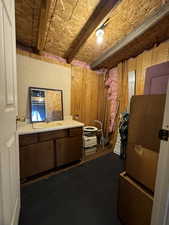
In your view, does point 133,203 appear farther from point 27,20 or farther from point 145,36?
point 27,20

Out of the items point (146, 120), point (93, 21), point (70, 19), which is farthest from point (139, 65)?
point (146, 120)

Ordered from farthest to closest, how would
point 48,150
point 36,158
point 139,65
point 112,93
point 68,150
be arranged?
point 112,93
point 139,65
point 68,150
point 48,150
point 36,158

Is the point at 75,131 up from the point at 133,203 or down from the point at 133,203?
up

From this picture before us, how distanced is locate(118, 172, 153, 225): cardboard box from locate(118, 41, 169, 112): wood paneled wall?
6.36 ft

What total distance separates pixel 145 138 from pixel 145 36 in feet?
6.16

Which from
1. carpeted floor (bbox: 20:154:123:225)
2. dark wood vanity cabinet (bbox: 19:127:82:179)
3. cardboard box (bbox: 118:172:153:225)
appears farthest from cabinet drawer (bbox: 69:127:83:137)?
cardboard box (bbox: 118:172:153:225)

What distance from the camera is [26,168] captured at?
1588 millimetres

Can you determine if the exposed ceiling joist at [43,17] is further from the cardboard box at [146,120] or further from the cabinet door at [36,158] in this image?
the cabinet door at [36,158]

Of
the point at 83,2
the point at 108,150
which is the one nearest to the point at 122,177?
the point at 108,150

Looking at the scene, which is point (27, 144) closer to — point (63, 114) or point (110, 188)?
point (63, 114)

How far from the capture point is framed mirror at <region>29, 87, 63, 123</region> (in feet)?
6.75

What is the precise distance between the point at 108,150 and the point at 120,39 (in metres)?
2.62

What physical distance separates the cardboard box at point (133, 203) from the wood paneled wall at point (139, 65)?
1.94 m

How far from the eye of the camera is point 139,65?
2.31 metres
